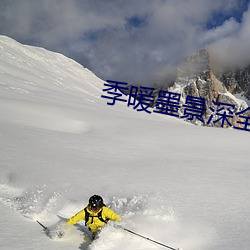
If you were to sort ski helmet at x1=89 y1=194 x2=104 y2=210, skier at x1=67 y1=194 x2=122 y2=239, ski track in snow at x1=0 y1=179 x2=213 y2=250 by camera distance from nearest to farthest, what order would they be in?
ski track in snow at x1=0 y1=179 x2=213 y2=250 < ski helmet at x1=89 y1=194 x2=104 y2=210 < skier at x1=67 y1=194 x2=122 y2=239

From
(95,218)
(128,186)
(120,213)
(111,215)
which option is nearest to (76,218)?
(95,218)

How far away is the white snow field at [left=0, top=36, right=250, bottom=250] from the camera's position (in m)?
5.30

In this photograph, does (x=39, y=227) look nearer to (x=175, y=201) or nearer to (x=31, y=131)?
(x=175, y=201)

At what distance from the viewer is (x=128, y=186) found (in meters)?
7.69

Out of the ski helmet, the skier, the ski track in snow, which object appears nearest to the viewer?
the ski track in snow

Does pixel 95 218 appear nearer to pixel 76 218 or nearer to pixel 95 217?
pixel 95 217

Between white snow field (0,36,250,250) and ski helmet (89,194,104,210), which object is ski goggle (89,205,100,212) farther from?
white snow field (0,36,250,250)

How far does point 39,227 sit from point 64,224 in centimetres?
54

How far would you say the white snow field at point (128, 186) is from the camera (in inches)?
209

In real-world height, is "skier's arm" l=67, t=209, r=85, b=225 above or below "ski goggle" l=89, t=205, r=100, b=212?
below

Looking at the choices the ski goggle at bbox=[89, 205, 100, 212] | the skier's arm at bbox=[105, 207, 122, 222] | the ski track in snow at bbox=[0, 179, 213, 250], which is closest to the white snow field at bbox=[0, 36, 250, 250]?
the ski track in snow at bbox=[0, 179, 213, 250]

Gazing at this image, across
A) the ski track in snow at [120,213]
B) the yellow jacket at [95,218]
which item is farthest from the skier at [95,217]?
the ski track in snow at [120,213]

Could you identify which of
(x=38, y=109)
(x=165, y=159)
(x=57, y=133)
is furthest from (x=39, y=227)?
(x=38, y=109)

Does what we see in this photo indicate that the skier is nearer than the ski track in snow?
No
